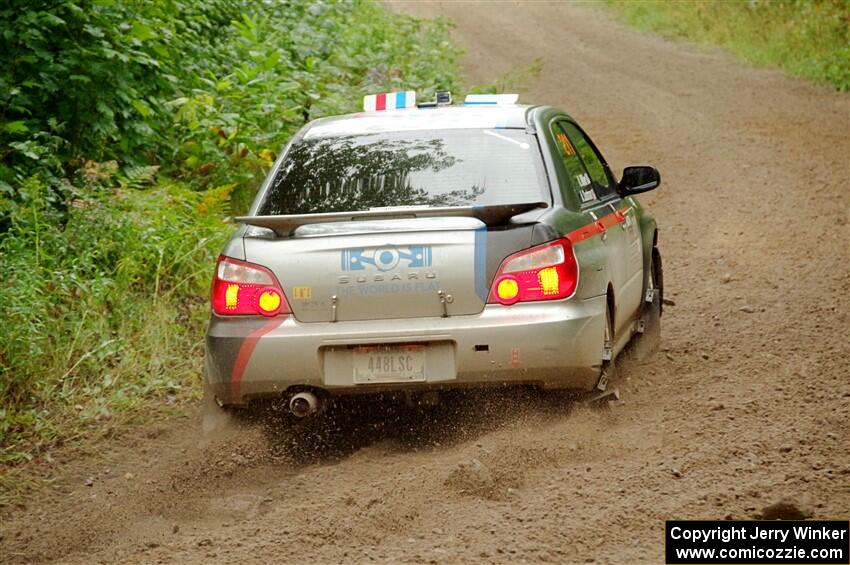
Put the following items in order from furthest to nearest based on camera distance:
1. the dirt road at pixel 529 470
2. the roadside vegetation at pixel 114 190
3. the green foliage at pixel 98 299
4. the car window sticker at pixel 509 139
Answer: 1. the roadside vegetation at pixel 114 190
2. the green foliage at pixel 98 299
3. the car window sticker at pixel 509 139
4. the dirt road at pixel 529 470

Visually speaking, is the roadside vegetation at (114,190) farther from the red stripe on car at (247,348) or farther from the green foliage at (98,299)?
the red stripe on car at (247,348)

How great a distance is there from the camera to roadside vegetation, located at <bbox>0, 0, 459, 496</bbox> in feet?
22.0

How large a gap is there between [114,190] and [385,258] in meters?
4.64

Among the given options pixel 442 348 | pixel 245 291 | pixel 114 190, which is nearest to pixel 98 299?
pixel 114 190

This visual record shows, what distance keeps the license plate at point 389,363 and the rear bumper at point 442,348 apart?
29mm

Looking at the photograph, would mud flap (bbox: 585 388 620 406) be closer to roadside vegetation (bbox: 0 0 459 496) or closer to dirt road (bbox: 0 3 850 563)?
dirt road (bbox: 0 3 850 563)

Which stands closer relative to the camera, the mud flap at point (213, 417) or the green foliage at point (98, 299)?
the mud flap at point (213, 417)

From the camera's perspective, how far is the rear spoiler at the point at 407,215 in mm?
5121

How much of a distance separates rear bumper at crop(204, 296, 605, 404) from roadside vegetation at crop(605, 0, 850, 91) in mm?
15711

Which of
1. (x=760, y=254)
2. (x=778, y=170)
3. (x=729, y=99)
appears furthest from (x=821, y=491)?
(x=729, y=99)

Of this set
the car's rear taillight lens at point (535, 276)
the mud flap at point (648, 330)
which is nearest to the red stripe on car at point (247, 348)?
the car's rear taillight lens at point (535, 276)

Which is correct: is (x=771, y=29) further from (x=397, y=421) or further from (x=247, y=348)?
(x=247, y=348)

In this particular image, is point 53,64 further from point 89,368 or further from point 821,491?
point 821,491

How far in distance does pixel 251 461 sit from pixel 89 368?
6.01 feet
